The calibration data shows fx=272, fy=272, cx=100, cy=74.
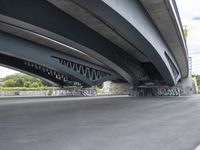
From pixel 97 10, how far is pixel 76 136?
8.22 metres

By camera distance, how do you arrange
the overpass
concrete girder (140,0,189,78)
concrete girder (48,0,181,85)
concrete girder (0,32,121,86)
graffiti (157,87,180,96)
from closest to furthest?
concrete girder (48,0,181,85), the overpass, concrete girder (140,0,189,78), concrete girder (0,32,121,86), graffiti (157,87,180,96)

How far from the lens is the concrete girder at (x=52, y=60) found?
107ft

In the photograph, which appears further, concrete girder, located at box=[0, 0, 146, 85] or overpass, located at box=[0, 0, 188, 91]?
concrete girder, located at box=[0, 0, 146, 85]

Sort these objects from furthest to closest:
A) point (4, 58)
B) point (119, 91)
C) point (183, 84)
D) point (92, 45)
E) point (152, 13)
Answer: point (119, 91)
point (183, 84)
point (4, 58)
point (92, 45)
point (152, 13)

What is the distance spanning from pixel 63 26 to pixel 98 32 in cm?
394

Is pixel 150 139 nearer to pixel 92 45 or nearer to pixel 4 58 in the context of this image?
pixel 92 45

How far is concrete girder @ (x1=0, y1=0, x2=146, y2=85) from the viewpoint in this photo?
1764 centimetres

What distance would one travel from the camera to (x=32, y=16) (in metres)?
18.4

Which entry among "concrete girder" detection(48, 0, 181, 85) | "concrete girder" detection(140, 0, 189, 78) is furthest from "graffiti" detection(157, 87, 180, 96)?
"concrete girder" detection(48, 0, 181, 85)

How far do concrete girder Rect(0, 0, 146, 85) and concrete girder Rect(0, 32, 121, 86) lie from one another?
35.6 feet

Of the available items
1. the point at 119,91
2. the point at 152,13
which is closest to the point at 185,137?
the point at 152,13

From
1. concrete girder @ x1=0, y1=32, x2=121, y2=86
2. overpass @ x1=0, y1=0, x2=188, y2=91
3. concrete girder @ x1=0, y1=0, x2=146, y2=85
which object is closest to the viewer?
overpass @ x1=0, y1=0, x2=188, y2=91

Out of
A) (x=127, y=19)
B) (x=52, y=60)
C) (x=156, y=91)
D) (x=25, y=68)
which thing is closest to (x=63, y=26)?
(x=127, y=19)

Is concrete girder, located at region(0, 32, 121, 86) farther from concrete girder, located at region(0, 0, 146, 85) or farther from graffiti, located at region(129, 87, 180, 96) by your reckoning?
concrete girder, located at region(0, 0, 146, 85)
